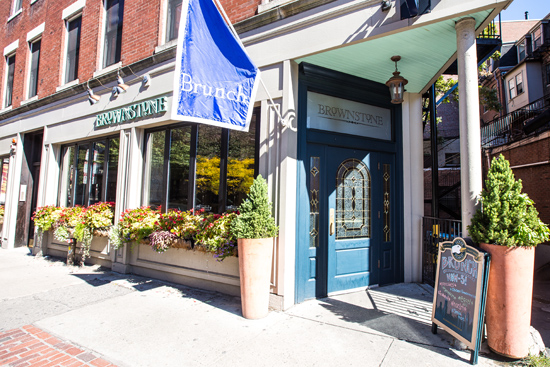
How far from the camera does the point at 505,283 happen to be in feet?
10.5

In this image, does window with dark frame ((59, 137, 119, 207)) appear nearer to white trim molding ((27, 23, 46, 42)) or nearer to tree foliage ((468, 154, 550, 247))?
white trim molding ((27, 23, 46, 42))

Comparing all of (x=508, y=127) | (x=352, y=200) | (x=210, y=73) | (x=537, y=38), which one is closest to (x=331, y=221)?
(x=352, y=200)

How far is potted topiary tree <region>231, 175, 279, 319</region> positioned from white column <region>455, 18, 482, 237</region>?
2.52m

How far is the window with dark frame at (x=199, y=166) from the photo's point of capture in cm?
569

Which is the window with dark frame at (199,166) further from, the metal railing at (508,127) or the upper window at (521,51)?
the upper window at (521,51)

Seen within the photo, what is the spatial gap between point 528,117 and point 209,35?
17.5 m

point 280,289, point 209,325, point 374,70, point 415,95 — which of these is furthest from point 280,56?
point 209,325

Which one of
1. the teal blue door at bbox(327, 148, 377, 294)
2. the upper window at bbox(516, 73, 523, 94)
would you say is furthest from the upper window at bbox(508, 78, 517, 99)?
the teal blue door at bbox(327, 148, 377, 294)

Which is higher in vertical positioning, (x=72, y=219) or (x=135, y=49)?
(x=135, y=49)

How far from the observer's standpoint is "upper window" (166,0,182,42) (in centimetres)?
716

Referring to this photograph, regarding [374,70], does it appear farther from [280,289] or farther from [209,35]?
[280,289]

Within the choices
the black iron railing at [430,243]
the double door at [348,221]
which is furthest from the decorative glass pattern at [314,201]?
the black iron railing at [430,243]

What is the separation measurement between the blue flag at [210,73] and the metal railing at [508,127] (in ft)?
49.5

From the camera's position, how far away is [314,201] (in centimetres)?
534
